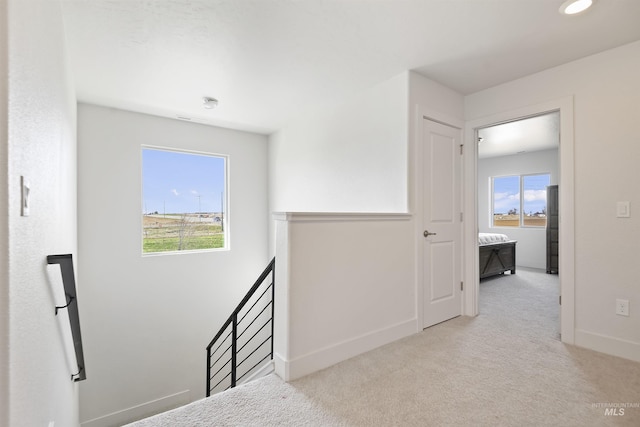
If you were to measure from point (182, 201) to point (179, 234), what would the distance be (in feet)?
1.55

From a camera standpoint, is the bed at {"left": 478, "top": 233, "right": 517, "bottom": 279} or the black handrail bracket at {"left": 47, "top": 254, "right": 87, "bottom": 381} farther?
the bed at {"left": 478, "top": 233, "right": 517, "bottom": 279}

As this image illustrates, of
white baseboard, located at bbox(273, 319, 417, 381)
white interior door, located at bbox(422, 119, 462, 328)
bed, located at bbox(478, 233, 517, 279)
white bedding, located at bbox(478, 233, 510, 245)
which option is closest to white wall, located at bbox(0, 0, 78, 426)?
white baseboard, located at bbox(273, 319, 417, 381)

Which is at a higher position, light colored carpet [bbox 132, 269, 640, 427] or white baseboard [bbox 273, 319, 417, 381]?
white baseboard [bbox 273, 319, 417, 381]

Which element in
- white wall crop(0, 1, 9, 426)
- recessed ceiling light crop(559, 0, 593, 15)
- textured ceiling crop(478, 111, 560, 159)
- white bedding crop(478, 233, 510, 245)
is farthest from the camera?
white bedding crop(478, 233, 510, 245)

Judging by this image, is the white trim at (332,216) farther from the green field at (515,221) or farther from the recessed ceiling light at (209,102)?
the green field at (515,221)

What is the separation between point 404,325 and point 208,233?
3136 millimetres

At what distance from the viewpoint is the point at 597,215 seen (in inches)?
95.8

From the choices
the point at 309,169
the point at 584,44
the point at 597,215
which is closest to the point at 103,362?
the point at 309,169

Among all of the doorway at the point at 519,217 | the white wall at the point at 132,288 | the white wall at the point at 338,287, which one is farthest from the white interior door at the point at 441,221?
the white wall at the point at 132,288

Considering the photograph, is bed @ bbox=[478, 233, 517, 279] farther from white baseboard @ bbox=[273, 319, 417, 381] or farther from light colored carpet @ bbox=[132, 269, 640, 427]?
white baseboard @ bbox=[273, 319, 417, 381]

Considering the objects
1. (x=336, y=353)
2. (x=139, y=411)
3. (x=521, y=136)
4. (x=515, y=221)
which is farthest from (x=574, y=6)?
(x=515, y=221)

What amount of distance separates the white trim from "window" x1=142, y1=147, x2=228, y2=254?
2713mm

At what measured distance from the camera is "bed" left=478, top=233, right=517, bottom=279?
509cm

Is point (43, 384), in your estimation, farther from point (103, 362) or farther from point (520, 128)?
point (520, 128)
